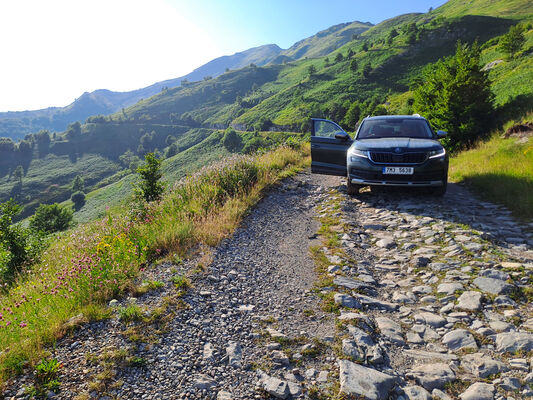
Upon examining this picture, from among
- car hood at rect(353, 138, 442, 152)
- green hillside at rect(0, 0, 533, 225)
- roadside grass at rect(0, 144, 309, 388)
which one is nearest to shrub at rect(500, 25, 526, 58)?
green hillside at rect(0, 0, 533, 225)

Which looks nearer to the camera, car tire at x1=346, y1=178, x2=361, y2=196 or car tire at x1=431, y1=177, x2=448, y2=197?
car tire at x1=431, y1=177, x2=448, y2=197

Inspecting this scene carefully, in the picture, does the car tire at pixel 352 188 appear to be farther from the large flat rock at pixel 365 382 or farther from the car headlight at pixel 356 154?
the large flat rock at pixel 365 382

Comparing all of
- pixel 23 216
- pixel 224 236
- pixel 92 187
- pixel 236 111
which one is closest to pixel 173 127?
pixel 236 111

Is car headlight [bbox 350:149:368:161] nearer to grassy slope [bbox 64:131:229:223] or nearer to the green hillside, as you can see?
the green hillside

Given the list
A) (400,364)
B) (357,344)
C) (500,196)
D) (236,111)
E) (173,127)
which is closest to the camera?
(400,364)

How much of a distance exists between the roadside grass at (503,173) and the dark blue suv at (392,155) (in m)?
1.38

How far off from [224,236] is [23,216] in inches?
5505

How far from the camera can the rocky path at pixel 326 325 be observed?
2377 mm

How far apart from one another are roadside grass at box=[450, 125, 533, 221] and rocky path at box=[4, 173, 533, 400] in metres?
1.17

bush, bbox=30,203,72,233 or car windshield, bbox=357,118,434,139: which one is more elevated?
car windshield, bbox=357,118,434,139

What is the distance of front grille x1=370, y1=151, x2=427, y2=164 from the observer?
6891 mm

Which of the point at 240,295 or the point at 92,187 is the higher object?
the point at 240,295

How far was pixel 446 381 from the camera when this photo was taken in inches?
93.6

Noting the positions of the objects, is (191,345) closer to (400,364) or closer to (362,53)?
(400,364)
